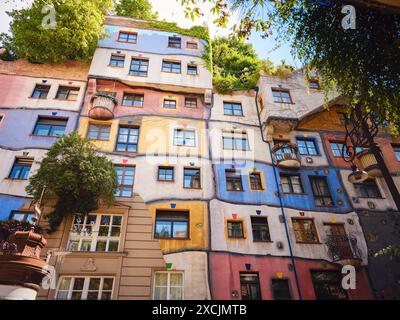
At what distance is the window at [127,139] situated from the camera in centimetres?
1452

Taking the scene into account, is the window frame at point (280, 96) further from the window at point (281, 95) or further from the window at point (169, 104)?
the window at point (169, 104)

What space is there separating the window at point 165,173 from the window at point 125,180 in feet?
4.36

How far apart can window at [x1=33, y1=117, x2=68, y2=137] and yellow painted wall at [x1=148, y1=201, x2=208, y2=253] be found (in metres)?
6.56

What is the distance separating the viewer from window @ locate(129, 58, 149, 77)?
17594 millimetres

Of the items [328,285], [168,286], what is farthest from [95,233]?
[328,285]

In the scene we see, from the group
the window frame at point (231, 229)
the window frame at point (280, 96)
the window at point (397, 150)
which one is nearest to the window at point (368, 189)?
the window at point (397, 150)

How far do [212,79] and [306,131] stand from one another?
693 cm

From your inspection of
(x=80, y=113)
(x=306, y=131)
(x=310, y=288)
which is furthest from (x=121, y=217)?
(x=306, y=131)

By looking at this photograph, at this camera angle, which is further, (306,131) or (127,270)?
(306,131)

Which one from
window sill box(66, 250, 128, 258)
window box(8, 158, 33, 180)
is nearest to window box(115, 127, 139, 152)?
window box(8, 158, 33, 180)

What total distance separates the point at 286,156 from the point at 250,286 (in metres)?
7.07

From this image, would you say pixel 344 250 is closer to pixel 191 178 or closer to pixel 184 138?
pixel 191 178

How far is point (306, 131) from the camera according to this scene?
17.2 m
